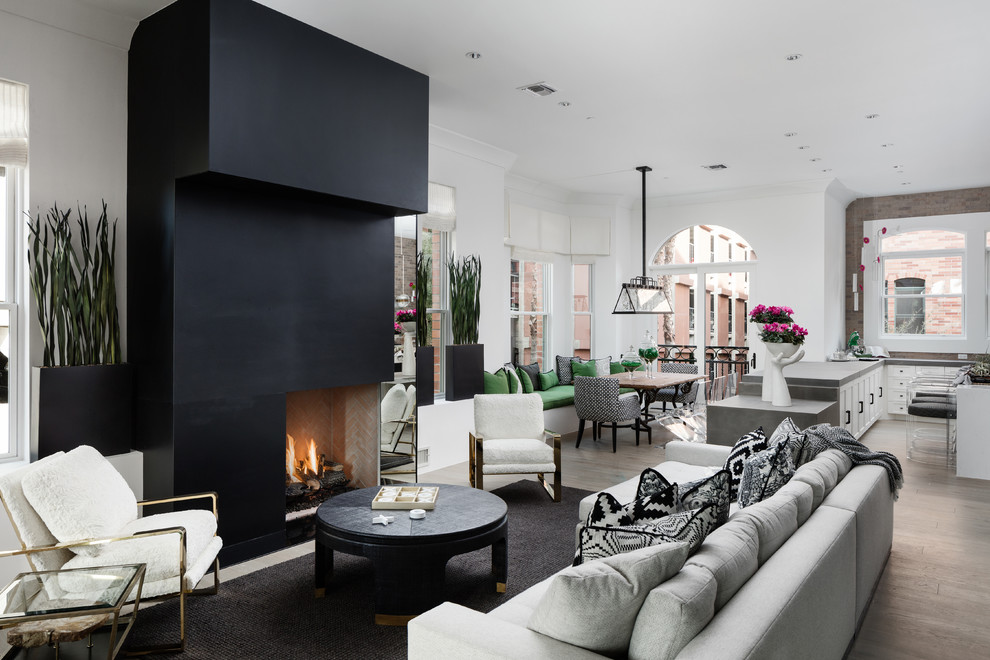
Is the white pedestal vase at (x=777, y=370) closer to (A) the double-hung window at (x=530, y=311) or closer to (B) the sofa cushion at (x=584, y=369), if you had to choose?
(B) the sofa cushion at (x=584, y=369)

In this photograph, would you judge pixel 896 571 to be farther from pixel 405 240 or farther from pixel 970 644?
pixel 405 240

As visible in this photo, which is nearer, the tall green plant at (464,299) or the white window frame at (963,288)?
the tall green plant at (464,299)

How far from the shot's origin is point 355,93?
4.01 m

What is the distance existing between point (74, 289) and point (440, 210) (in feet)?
10.3

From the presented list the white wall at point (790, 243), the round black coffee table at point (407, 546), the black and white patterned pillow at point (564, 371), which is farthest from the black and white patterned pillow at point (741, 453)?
the white wall at point (790, 243)

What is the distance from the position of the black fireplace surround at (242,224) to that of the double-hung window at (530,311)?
4.08 metres

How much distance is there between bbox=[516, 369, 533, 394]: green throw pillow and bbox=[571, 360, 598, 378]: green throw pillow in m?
1.03

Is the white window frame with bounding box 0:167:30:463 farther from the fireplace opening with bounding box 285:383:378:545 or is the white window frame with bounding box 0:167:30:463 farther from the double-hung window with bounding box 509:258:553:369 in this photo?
the double-hung window with bounding box 509:258:553:369

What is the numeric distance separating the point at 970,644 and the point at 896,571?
829 mm

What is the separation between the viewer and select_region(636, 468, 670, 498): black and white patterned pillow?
7.93ft

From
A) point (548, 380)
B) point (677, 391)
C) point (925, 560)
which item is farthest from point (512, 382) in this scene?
point (925, 560)

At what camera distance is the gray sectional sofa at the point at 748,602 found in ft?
5.41

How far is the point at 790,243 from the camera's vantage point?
332 inches

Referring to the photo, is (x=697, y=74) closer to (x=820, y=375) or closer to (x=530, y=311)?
(x=820, y=375)
